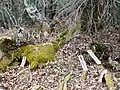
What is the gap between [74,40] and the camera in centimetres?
573

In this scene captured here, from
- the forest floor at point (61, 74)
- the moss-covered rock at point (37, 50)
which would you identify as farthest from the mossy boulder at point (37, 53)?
the forest floor at point (61, 74)

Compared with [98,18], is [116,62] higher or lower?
lower

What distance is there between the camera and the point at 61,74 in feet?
15.7

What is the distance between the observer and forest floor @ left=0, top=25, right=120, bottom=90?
14.7 feet

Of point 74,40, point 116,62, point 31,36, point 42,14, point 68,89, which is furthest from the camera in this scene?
point 42,14

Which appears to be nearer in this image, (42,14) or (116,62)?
(116,62)

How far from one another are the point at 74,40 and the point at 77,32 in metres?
0.30

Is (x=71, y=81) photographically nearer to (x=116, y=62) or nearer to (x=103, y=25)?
(x=116, y=62)

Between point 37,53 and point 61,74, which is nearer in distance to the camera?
point 61,74

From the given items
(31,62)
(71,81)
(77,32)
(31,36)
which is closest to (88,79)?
(71,81)

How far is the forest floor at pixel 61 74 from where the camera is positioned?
449 centimetres

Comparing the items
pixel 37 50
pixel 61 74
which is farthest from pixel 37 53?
pixel 61 74

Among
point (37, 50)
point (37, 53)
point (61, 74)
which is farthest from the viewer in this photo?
point (37, 50)

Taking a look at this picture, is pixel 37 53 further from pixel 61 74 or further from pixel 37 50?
pixel 61 74
